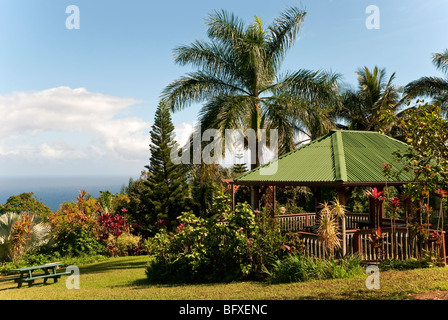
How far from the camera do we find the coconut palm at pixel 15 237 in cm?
1480

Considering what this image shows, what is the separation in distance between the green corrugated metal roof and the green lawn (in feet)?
10.3

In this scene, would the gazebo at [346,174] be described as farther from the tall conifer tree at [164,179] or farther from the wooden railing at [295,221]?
the tall conifer tree at [164,179]

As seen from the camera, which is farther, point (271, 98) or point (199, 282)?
point (271, 98)

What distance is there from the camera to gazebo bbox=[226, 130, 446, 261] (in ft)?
32.6

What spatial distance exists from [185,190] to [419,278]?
52.4ft

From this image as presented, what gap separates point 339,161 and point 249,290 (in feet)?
17.9

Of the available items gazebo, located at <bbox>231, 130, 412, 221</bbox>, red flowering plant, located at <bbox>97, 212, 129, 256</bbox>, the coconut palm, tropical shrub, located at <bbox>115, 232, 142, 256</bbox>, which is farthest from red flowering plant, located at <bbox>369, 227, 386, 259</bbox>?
the coconut palm

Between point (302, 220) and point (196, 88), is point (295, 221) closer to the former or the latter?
point (302, 220)

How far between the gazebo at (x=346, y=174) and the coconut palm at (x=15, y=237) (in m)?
9.39

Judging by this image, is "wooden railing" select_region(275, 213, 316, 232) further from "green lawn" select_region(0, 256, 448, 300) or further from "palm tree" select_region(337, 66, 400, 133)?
"palm tree" select_region(337, 66, 400, 133)

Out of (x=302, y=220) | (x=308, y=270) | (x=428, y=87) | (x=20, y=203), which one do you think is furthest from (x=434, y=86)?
(x=20, y=203)

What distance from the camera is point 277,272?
8.88 metres

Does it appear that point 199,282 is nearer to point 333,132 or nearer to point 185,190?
point 333,132
